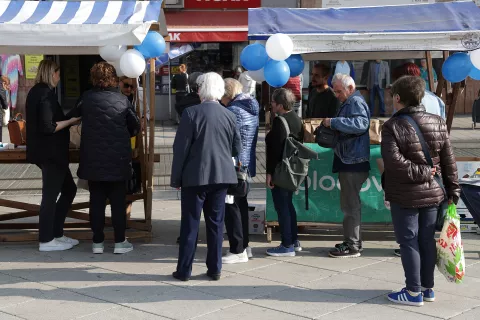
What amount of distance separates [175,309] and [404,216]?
1.76m

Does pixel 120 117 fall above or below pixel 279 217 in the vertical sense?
above

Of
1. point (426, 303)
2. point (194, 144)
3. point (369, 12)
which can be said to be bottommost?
point (426, 303)

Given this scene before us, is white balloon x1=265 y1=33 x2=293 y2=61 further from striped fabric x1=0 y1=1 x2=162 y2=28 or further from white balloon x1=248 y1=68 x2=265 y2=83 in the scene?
striped fabric x1=0 y1=1 x2=162 y2=28

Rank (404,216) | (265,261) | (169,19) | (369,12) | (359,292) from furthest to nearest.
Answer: (169,19) → (369,12) → (265,261) → (359,292) → (404,216)

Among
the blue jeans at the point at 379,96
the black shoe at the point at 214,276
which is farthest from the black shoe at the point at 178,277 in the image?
the blue jeans at the point at 379,96

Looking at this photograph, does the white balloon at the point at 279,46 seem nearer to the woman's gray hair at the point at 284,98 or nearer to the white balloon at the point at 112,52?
the woman's gray hair at the point at 284,98

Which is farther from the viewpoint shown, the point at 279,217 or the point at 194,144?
the point at 279,217

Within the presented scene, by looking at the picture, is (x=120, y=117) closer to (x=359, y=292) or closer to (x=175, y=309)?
(x=175, y=309)

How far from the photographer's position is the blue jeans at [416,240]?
572 cm

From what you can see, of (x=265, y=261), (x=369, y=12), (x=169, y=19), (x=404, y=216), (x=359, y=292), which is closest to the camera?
(x=404, y=216)

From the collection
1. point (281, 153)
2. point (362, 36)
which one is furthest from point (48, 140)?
point (362, 36)

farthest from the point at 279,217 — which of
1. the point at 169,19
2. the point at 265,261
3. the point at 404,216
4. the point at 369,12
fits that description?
the point at 169,19

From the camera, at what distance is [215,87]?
6.43 metres

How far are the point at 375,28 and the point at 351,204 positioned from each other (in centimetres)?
164
